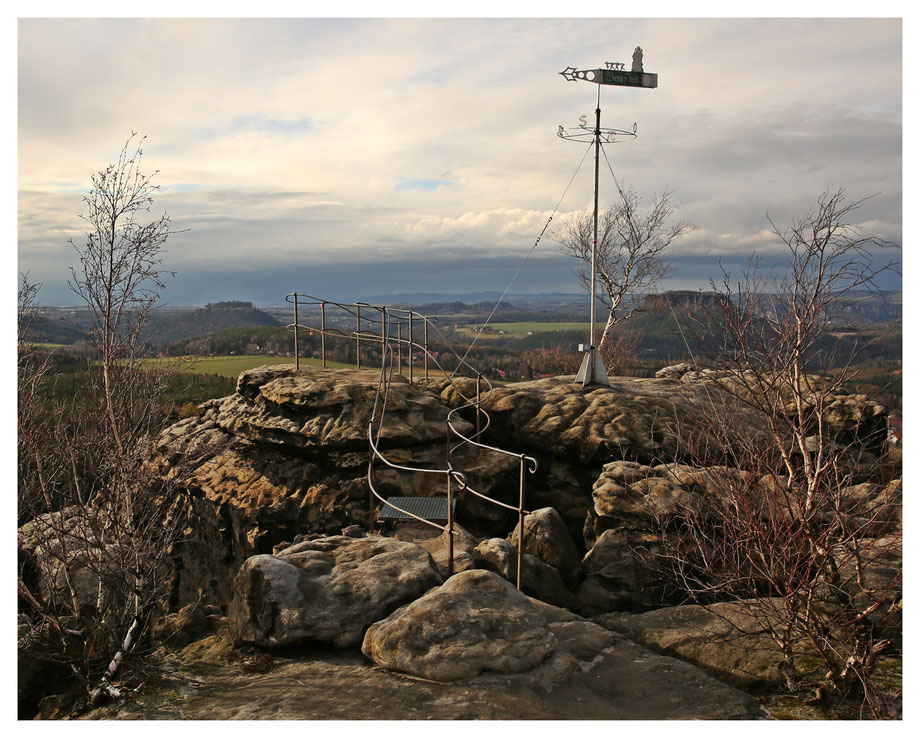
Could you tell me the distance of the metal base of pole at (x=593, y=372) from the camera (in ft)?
59.6

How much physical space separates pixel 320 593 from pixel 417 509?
324 centimetres

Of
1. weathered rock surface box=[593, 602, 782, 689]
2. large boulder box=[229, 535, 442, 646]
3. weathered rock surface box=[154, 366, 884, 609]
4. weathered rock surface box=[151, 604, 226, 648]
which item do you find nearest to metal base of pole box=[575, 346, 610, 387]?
weathered rock surface box=[154, 366, 884, 609]

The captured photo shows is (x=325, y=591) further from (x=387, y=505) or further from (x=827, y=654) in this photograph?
(x=827, y=654)

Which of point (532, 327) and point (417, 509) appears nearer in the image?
point (417, 509)

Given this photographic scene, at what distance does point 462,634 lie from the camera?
759 cm

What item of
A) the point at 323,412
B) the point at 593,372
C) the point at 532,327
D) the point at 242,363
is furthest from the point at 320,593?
the point at 532,327

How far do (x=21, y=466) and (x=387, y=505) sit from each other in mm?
5818

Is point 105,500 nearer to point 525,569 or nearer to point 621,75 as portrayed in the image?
point 525,569

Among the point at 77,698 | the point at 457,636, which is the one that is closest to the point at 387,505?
the point at 457,636

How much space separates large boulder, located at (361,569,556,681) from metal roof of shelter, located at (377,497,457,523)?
109 inches

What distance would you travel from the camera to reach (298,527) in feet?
52.5

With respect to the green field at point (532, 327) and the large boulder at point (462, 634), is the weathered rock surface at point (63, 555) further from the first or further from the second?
the green field at point (532, 327)

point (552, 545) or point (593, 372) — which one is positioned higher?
point (593, 372)

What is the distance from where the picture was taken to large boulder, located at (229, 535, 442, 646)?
827 centimetres
